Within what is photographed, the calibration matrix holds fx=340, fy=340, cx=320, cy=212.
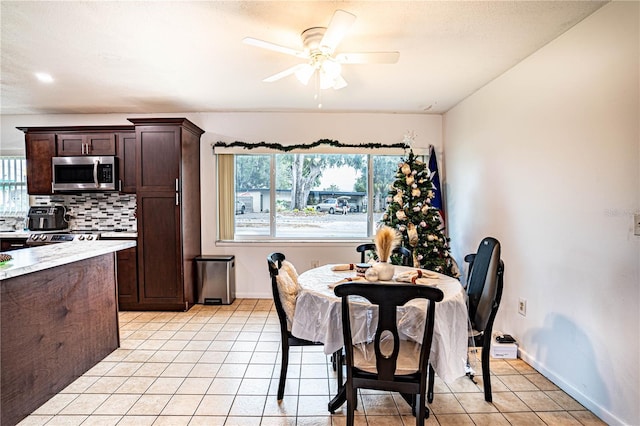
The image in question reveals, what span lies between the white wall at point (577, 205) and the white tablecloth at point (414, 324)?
0.84 metres

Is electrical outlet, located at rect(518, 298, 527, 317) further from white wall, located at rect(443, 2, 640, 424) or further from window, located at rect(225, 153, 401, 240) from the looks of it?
window, located at rect(225, 153, 401, 240)

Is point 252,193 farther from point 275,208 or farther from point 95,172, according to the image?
point 95,172

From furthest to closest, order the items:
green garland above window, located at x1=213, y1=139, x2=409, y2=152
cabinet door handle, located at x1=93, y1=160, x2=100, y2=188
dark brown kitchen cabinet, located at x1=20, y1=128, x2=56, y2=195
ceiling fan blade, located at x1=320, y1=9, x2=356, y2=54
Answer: green garland above window, located at x1=213, y1=139, x2=409, y2=152 < dark brown kitchen cabinet, located at x1=20, y1=128, x2=56, y2=195 < cabinet door handle, located at x1=93, y1=160, x2=100, y2=188 < ceiling fan blade, located at x1=320, y1=9, x2=356, y2=54

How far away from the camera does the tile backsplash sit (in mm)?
4531

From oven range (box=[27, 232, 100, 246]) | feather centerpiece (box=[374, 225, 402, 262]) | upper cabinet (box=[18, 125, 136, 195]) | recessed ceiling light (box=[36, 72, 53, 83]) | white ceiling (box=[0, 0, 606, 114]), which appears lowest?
oven range (box=[27, 232, 100, 246])

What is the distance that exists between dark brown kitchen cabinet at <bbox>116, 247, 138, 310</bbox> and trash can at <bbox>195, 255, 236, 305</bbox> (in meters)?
0.70

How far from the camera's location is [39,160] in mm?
4250

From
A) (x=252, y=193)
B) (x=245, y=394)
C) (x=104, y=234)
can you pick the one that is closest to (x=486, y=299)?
(x=245, y=394)

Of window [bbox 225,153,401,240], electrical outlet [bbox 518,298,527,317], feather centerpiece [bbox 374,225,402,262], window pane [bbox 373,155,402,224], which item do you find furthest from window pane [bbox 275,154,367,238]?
feather centerpiece [bbox 374,225,402,262]

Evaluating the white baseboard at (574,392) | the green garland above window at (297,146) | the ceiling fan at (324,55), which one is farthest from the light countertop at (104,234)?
the white baseboard at (574,392)

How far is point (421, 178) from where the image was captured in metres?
3.74

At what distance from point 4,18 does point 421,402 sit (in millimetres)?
3379

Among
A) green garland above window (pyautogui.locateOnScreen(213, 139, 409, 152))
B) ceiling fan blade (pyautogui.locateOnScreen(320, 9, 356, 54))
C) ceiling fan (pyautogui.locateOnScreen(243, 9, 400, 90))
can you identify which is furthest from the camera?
green garland above window (pyautogui.locateOnScreen(213, 139, 409, 152))

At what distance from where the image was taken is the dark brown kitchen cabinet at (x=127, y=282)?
398 cm
